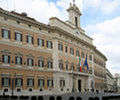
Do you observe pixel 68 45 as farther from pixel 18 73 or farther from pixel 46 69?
pixel 18 73

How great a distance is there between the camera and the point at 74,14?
53750 mm

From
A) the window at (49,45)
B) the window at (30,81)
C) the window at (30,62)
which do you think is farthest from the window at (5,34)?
the window at (49,45)

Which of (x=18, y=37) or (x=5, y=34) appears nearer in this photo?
(x=5, y=34)

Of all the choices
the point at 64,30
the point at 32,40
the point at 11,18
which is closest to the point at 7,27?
the point at 11,18

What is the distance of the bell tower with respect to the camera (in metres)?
53.0

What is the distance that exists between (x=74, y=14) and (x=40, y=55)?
62.3 ft

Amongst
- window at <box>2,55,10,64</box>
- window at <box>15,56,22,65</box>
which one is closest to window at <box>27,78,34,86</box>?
window at <box>15,56,22,65</box>

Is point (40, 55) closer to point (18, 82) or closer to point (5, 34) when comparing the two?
point (18, 82)

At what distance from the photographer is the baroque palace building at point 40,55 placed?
32875 millimetres

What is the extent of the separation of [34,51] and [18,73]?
5.58 meters

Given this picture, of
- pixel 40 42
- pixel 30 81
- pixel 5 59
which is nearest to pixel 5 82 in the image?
pixel 5 59

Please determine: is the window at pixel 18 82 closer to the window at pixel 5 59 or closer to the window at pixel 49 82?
the window at pixel 5 59

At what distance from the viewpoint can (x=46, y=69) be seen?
40.2 metres

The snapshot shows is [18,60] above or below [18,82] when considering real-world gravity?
above
